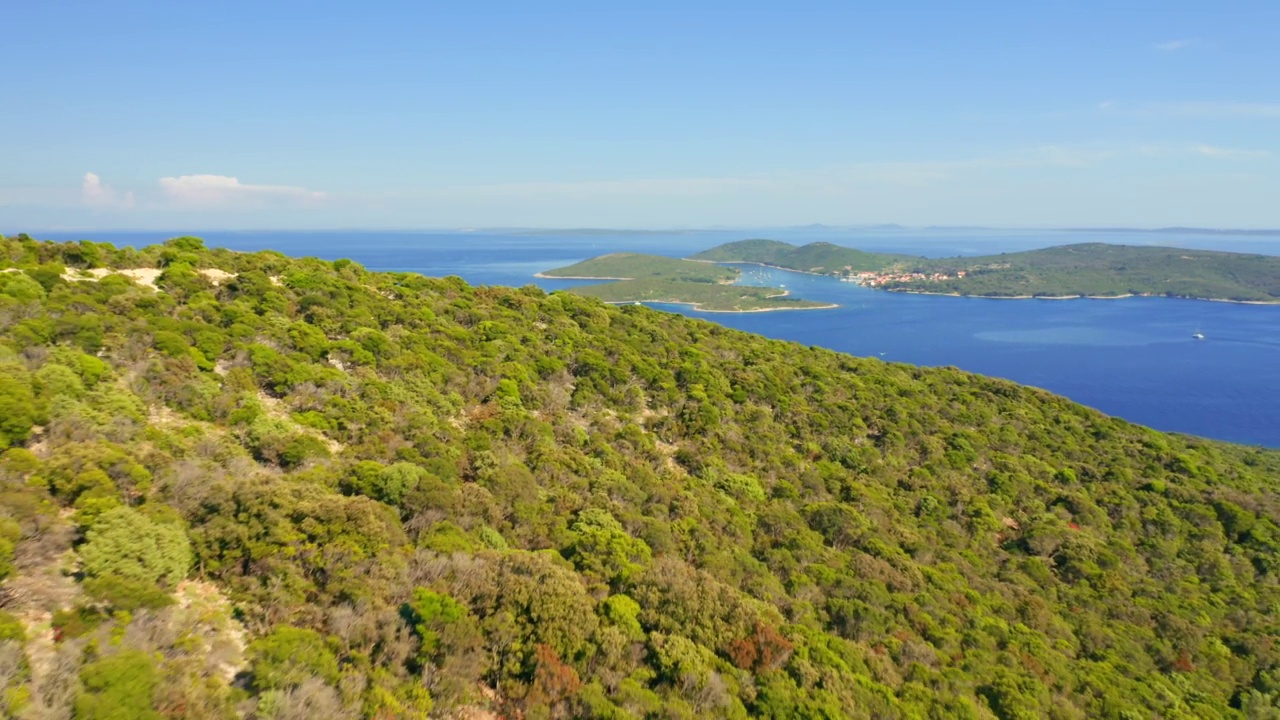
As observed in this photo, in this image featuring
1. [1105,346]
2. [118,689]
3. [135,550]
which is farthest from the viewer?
[1105,346]

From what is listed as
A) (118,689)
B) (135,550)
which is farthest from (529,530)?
(118,689)

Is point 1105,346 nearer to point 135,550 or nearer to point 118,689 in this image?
point 135,550

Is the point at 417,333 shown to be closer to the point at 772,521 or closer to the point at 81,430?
the point at 81,430

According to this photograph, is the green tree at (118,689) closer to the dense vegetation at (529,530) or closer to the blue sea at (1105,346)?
the dense vegetation at (529,530)

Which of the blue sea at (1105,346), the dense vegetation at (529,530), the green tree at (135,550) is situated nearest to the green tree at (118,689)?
the dense vegetation at (529,530)

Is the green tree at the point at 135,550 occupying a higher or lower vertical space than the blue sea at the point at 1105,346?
higher

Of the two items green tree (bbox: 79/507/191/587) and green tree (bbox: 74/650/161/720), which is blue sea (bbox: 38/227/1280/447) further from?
green tree (bbox: 74/650/161/720)

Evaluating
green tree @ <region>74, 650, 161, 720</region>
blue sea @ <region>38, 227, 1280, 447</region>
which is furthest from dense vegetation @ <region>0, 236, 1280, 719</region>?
blue sea @ <region>38, 227, 1280, 447</region>

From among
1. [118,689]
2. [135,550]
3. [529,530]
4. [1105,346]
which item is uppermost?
[135,550]

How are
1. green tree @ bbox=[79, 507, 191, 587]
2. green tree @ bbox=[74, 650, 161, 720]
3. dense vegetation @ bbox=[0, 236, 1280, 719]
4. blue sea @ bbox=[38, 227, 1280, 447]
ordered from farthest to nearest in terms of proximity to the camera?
1. blue sea @ bbox=[38, 227, 1280, 447]
2. dense vegetation @ bbox=[0, 236, 1280, 719]
3. green tree @ bbox=[79, 507, 191, 587]
4. green tree @ bbox=[74, 650, 161, 720]

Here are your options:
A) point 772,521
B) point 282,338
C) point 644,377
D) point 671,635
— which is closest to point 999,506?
point 772,521
